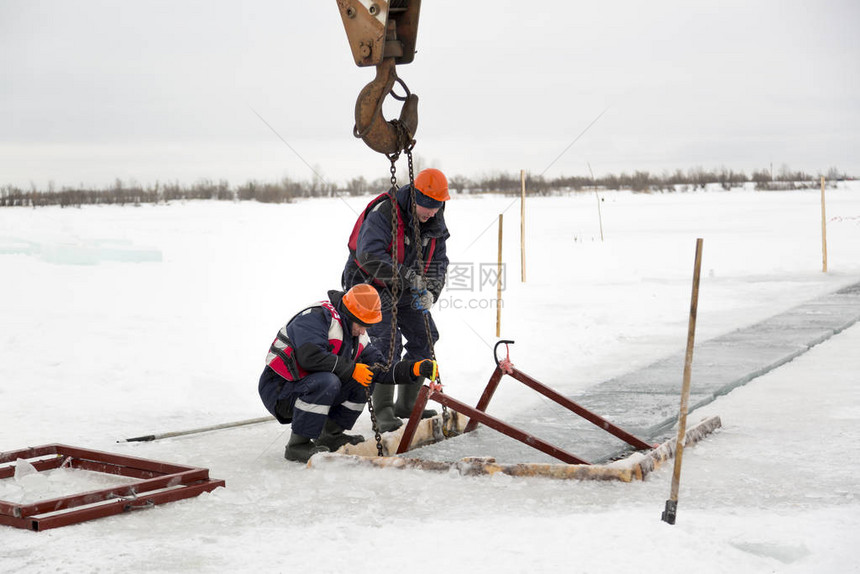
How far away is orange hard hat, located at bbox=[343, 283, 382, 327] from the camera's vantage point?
16.2 feet

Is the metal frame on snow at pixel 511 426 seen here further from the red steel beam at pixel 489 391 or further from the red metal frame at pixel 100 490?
the red metal frame at pixel 100 490

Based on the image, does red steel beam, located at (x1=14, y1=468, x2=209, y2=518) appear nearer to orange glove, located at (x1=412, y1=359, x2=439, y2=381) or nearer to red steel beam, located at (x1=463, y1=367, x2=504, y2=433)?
orange glove, located at (x1=412, y1=359, x2=439, y2=381)

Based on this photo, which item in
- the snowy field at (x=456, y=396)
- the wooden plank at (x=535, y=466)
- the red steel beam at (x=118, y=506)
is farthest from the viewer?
Result: the wooden plank at (x=535, y=466)

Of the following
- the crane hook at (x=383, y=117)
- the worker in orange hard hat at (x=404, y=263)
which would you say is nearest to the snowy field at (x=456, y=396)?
the worker in orange hard hat at (x=404, y=263)

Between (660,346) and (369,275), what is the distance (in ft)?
14.0

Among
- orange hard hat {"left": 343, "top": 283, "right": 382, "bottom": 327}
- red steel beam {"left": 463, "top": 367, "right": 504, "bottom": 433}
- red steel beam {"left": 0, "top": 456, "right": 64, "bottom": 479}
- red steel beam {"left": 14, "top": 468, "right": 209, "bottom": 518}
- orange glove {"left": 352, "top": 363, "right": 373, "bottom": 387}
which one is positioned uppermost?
orange hard hat {"left": 343, "top": 283, "right": 382, "bottom": 327}

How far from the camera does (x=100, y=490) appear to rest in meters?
3.90

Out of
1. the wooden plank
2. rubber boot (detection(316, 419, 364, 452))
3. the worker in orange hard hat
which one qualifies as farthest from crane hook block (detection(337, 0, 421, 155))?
the wooden plank

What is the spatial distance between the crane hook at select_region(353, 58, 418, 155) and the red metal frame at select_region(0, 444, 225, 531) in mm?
2011

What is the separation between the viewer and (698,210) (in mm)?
40625

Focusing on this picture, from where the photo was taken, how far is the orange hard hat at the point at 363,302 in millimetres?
4949

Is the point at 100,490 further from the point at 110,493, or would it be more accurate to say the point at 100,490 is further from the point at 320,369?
the point at 320,369

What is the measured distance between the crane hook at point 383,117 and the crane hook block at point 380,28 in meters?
0.07

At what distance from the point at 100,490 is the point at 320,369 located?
136cm
